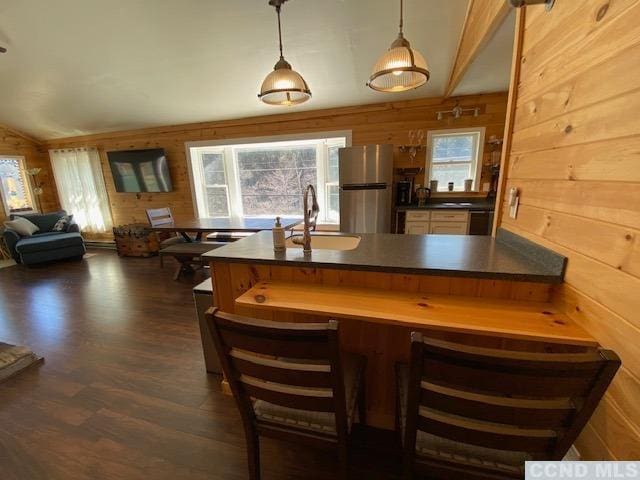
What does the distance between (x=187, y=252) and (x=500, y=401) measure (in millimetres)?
3575

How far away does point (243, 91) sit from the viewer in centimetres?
362

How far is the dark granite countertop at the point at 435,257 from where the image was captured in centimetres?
107

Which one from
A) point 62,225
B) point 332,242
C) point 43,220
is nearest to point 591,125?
point 332,242

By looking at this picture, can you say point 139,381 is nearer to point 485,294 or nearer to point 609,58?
point 485,294

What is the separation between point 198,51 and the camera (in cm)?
281

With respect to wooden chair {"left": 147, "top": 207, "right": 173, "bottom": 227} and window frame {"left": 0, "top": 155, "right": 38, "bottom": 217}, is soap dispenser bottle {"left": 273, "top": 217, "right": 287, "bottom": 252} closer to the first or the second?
wooden chair {"left": 147, "top": 207, "right": 173, "bottom": 227}

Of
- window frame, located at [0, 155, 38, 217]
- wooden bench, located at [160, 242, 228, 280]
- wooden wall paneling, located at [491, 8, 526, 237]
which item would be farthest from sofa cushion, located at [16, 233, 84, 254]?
wooden wall paneling, located at [491, 8, 526, 237]

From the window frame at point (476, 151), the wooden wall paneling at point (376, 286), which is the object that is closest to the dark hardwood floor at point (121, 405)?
the wooden wall paneling at point (376, 286)

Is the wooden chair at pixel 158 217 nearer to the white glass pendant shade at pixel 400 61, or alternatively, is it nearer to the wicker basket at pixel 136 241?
the wicker basket at pixel 136 241

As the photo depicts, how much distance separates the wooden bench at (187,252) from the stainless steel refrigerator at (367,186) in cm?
189

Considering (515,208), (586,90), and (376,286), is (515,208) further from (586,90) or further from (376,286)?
(376,286)

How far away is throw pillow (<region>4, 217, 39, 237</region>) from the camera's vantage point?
15.0ft

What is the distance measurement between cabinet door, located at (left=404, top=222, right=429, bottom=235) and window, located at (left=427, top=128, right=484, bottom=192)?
79 cm

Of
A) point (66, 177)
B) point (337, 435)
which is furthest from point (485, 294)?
point (66, 177)
